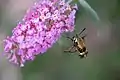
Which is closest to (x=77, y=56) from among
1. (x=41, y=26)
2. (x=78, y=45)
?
(x=78, y=45)

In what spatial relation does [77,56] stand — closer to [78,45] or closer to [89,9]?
[78,45]

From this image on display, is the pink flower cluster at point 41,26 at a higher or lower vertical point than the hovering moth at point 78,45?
higher

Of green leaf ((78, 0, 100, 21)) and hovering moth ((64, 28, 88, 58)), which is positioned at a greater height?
green leaf ((78, 0, 100, 21))

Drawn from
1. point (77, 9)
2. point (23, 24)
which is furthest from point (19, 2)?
point (77, 9)

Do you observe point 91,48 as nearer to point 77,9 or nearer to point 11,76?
point 77,9
